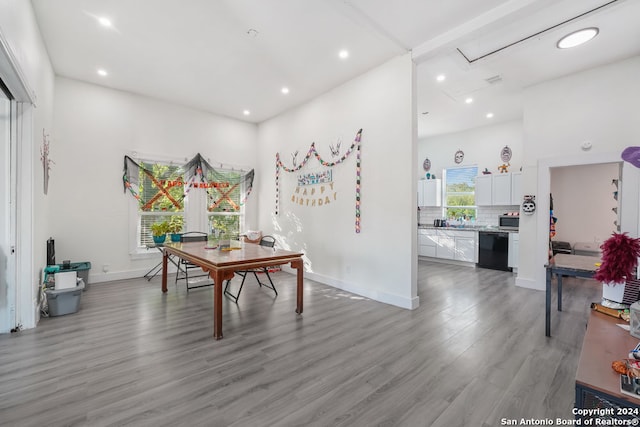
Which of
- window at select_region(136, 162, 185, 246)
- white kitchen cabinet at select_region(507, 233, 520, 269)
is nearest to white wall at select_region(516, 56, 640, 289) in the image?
white kitchen cabinet at select_region(507, 233, 520, 269)

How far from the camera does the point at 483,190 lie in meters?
6.38

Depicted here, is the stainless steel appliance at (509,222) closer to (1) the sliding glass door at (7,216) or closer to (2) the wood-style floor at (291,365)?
(2) the wood-style floor at (291,365)

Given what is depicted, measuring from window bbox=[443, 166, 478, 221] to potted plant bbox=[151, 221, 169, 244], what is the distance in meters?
6.54

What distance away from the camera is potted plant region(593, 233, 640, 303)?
190 cm

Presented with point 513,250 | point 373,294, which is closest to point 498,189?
point 513,250

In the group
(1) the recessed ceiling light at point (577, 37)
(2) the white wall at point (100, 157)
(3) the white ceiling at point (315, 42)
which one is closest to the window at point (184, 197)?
(2) the white wall at point (100, 157)

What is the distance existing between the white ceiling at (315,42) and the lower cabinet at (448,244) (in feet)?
9.62

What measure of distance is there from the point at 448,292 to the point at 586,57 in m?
3.71

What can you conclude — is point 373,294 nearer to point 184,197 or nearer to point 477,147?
point 184,197

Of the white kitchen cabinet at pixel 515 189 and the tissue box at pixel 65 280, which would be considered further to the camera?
the white kitchen cabinet at pixel 515 189

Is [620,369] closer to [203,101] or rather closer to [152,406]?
[152,406]

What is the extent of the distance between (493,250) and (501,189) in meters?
1.36

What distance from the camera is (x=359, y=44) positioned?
3.50 metres

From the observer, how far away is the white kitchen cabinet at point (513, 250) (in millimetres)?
5598
